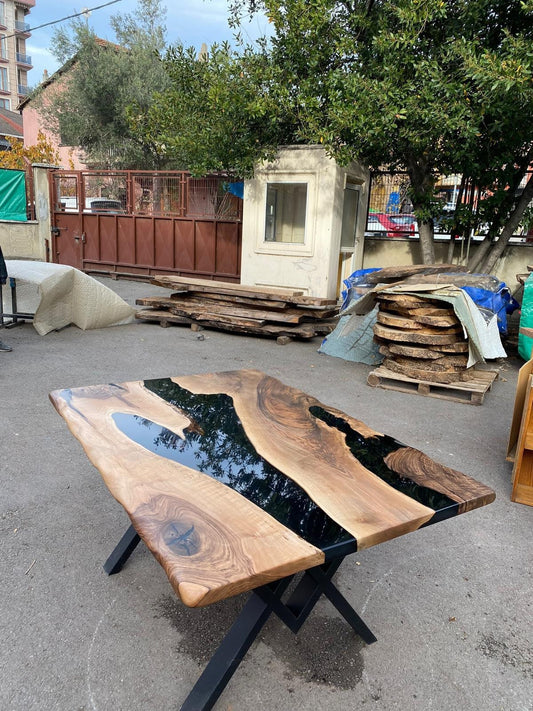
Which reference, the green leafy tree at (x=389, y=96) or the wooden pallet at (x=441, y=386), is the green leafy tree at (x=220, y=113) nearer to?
the green leafy tree at (x=389, y=96)

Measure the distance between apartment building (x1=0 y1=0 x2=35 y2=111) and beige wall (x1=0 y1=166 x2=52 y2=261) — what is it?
44772 mm

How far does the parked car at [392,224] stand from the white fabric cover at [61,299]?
4.77 metres

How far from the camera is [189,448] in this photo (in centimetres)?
197

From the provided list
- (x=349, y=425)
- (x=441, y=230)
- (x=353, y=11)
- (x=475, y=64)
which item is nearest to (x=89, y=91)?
(x=353, y=11)

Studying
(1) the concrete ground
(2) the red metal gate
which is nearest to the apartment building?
(2) the red metal gate

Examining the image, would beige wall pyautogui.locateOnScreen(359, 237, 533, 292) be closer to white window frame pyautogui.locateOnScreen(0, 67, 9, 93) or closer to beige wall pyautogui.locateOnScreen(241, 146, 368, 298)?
beige wall pyautogui.locateOnScreen(241, 146, 368, 298)

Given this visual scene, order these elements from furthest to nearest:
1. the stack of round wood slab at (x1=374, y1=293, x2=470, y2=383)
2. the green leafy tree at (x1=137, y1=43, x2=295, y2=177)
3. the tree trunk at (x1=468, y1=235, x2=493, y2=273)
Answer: the tree trunk at (x1=468, y1=235, x2=493, y2=273), the green leafy tree at (x1=137, y1=43, x2=295, y2=177), the stack of round wood slab at (x1=374, y1=293, x2=470, y2=383)

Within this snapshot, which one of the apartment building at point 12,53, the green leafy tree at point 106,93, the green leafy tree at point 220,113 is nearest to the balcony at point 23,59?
the apartment building at point 12,53

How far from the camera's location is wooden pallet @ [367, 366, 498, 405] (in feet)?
16.7

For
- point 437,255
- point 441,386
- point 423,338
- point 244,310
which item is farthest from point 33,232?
point 441,386

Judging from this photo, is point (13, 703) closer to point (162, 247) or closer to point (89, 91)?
point (162, 247)

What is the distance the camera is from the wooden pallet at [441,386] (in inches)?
201

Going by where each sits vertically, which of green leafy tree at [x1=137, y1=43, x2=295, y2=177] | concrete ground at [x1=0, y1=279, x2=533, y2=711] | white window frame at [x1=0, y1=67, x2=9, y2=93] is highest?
white window frame at [x1=0, y1=67, x2=9, y2=93]

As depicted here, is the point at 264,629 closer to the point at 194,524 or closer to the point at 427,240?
the point at 194,524
